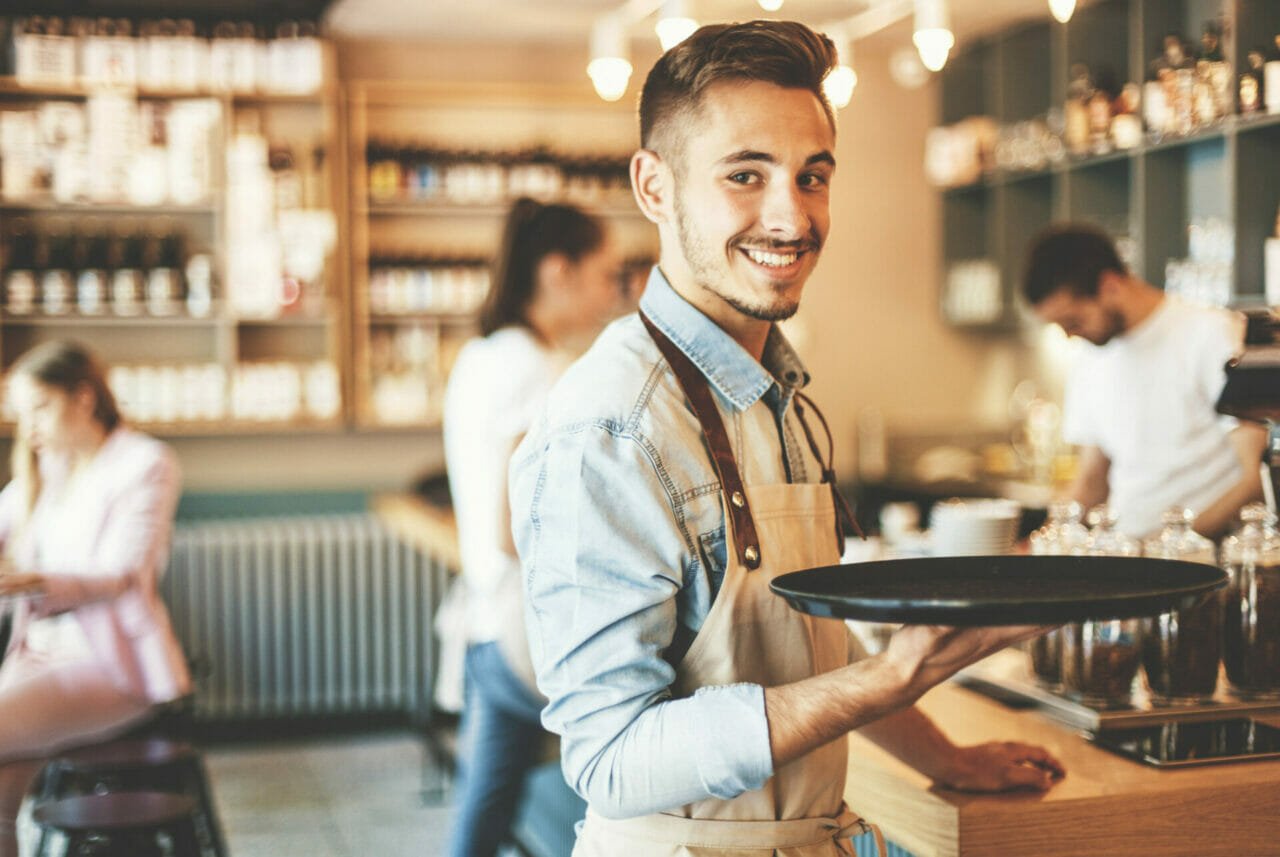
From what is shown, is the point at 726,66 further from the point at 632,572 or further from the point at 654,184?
the point at 632,572

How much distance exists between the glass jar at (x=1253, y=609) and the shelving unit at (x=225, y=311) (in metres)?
4.63

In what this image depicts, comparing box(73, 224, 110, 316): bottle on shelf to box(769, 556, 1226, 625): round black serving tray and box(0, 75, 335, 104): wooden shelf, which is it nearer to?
box(0, 75, 335, 104): wooden shelf

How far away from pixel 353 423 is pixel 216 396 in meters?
0.60

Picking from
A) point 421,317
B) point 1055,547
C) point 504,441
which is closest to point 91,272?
point 421,317

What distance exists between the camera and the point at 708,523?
1.43 meters

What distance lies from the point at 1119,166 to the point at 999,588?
4633mm

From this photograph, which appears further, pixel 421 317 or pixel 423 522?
pixel 421 317

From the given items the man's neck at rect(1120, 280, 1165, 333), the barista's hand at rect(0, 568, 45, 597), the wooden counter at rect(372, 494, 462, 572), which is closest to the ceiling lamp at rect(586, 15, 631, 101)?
the wooden counter at rect(372, 494, 462, 572)

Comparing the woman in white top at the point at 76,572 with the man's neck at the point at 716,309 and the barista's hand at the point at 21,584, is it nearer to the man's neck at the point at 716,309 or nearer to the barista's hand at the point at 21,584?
the barista's hand at the point at 21,584

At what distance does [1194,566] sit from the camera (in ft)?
4.92

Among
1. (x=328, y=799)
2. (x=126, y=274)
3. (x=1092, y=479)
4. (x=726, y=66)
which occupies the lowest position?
(x=328, y=799)

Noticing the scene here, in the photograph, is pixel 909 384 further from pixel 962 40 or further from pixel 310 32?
pixel 310 32

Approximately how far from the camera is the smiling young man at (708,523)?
131 cm

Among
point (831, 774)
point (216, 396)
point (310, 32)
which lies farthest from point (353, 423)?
point (831, 774)
